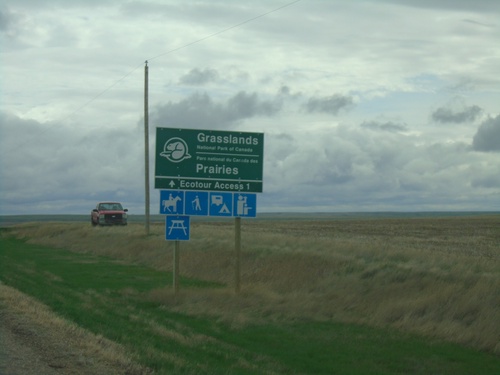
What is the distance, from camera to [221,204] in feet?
73.7

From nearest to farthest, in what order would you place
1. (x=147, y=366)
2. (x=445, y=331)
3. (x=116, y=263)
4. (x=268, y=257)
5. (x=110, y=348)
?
(x=147, y=366) → (x=110, y=348) → (x=445, y=331) → (x=268, y=257) → (x=116, y=263)

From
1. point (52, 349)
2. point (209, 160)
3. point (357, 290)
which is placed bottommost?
point (357, 290)

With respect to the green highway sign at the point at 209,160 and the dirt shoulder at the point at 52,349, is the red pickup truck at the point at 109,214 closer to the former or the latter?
the green highway sign at the point at 209,160

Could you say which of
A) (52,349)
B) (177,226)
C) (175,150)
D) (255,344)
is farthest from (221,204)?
(52,349)

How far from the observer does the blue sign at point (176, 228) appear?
22406 mm

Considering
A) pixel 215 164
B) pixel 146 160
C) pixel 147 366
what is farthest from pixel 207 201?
pixel 146 160

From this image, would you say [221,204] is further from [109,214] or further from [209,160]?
[109,214]

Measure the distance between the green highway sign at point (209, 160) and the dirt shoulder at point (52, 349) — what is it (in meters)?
9.07

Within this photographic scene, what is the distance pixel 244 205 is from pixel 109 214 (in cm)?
3956

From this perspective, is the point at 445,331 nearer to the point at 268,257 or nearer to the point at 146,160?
the point at 268,257

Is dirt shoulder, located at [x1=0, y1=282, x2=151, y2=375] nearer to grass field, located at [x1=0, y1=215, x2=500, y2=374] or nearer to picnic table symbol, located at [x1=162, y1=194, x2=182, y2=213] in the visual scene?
grass field, located at [x1=0, y1=215, x2=500, y2=374]

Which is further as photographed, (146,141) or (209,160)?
(146,141)

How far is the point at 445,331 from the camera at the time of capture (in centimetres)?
1591

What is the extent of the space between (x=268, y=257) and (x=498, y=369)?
14630 millimetres
